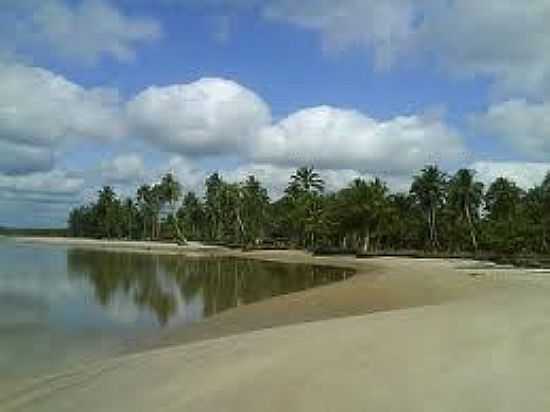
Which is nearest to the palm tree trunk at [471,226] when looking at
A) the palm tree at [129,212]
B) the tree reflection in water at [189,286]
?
the tree reflection in water at [189,286]

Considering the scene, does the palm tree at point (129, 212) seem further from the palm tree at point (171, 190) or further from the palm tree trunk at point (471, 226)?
the palm tree trunk at point (471, 226)

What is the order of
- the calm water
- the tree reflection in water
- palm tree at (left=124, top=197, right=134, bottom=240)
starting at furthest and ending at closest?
palm tree at (left=124, top=197, right=134, bottom=240) → the tree reflection in water → the calm water

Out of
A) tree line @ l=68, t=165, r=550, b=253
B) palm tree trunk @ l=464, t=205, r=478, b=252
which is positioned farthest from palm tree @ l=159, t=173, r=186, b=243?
palm tree trunk @ l=464, t=205, r=478, b=252

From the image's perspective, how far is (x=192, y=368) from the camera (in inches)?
580

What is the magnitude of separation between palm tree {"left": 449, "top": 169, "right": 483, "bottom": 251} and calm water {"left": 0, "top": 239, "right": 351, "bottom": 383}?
51759mm

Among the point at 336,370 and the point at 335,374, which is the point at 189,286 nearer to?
the point at 336,370

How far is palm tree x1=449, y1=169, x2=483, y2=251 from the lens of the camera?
4222 inches

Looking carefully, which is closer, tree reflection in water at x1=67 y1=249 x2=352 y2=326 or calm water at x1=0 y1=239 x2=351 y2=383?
calm water at x1=0 y1=239 x2=351 y2=383

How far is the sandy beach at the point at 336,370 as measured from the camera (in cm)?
1095

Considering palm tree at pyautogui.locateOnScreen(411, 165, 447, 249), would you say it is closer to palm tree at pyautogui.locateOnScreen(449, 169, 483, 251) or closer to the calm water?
palm tree at pyautogui.locateOnScreen(449, 169, 483, 251)

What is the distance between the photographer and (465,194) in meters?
108

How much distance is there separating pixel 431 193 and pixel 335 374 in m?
99.5

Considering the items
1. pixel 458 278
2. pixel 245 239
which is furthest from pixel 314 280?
pixel 245 239

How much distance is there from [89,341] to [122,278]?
101ft
